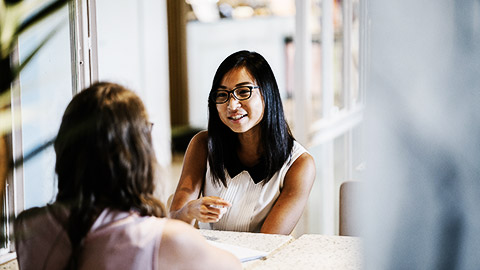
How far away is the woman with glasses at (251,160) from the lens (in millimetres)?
1822

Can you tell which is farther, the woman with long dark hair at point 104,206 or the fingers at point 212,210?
the fingers at point 212,210

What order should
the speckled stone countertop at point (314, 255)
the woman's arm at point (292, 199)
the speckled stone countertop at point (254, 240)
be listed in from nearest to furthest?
the speckled stone countertop at point (314, 255)
the speckled stone countertop at point (254, 240)
the woman's arm at point (292, 199)

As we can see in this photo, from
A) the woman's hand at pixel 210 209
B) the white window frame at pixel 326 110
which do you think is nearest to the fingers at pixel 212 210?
the woman's hand at pixel 210 209

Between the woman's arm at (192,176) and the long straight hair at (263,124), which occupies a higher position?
the long straight hair at (263,124)

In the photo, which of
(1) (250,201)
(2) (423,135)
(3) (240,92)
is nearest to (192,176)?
(1) (250,201)

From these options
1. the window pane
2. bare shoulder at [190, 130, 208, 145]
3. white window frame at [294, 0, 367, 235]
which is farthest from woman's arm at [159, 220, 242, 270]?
white window frame at [294, 0, 367, 235]

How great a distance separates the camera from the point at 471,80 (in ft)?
0.92

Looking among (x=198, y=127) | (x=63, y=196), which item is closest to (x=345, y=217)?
(x=63, y=196)

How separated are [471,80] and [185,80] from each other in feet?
28.3

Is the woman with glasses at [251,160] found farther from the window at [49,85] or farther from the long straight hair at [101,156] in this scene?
the long straight hair at [101,156]

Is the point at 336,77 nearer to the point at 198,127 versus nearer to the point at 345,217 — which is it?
the point at 345,217

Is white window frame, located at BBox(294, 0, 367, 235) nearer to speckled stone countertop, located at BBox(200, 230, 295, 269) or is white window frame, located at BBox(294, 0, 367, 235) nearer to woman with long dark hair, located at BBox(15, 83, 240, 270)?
speckled stone countertop, located at BBox(200, 230, 295, 269)

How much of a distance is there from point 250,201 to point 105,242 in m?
1.01

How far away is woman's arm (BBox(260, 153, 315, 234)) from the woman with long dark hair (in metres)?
0.83
